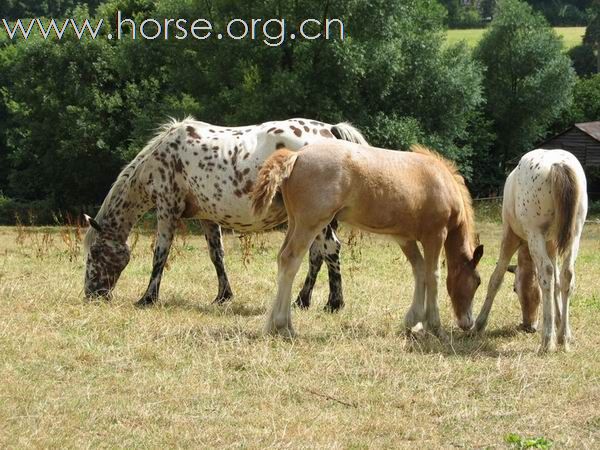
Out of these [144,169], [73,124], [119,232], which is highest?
[144,169]

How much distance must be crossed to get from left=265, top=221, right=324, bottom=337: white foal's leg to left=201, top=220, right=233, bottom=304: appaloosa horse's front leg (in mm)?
2108

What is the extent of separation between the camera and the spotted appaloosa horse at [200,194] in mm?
9773

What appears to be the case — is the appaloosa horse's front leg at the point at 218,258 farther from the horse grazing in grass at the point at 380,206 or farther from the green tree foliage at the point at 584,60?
the green tree foliage at the point at 584,60

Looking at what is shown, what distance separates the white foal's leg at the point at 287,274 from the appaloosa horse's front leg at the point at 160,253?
219 cm

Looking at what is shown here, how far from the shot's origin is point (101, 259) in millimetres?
10414

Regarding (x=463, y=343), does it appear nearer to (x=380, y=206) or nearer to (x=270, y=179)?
(x=380, y=206)

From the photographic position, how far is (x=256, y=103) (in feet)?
82.5

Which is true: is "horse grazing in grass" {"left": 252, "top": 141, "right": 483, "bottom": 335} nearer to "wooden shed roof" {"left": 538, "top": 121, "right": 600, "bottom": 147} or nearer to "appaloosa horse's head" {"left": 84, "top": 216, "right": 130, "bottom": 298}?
"appaloosa horse's head" {"left": 84, "top": 216, "right": 130, "bottom": 298}

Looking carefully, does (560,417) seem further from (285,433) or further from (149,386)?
(149,386)

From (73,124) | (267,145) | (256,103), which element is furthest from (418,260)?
(73,124)

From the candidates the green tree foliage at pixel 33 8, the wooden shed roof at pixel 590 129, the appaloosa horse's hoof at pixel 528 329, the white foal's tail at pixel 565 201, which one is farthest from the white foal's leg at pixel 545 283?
the green tree foliage at pixel 33 8

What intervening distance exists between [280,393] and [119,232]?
4838 mm

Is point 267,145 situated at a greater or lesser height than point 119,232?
greater

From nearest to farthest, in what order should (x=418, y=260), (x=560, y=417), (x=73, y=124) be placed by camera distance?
1. (x=560, y=417)
2. (x=418, y=260)
3. (x=73, y=124)
